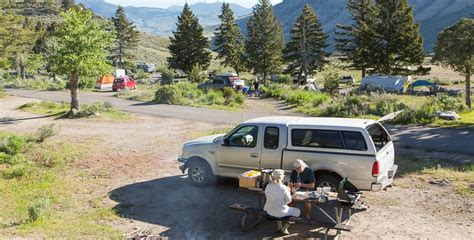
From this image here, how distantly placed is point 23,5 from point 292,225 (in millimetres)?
155732

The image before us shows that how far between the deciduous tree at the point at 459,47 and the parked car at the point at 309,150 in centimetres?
1903

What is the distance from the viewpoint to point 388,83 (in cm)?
4791

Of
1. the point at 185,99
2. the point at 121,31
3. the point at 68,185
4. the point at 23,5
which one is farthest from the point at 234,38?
the point at 23,5

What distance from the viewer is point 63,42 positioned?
2442 centimetres

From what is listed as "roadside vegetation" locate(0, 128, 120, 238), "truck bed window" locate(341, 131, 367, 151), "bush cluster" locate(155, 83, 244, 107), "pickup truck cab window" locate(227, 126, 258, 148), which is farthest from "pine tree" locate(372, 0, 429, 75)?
"truck bed window" locate(341, 131, 367, 151)

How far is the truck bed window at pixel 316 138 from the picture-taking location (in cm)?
987

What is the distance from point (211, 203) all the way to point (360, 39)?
47658mm

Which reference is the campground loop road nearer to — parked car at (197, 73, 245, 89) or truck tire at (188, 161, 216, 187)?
parked car at (197, 73, 245, 89)

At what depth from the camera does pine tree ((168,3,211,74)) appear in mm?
59656

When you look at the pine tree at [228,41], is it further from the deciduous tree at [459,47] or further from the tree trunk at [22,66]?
the deciduous tree at [459,47]

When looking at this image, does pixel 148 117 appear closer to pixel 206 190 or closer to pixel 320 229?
pixel 206 190

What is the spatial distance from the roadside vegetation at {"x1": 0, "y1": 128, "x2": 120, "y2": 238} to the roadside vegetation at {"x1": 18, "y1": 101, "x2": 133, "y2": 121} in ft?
22.6

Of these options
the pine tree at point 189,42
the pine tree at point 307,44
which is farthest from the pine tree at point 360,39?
the pine tree at point 189,42

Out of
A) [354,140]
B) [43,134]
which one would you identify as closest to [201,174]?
[354,140]
